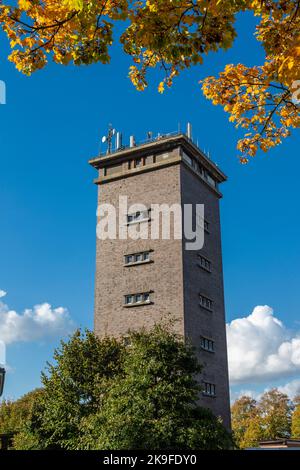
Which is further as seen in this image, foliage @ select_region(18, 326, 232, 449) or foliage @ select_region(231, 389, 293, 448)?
foliage @ select_region(231, 389, 293, 448)

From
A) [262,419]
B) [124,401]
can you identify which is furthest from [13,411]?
[124,401]

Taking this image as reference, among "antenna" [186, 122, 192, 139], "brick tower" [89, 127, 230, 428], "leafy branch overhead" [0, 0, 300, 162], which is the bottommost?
"leafy branch overhead" [0, 0, 300, 162]

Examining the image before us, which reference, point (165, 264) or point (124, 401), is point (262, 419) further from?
point (124, 401)

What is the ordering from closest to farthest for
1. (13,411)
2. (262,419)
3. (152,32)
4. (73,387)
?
(152,32) < (73,387) < (13,411) < (262,419)

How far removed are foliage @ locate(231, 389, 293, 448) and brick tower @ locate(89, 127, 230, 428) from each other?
2196 centimetres

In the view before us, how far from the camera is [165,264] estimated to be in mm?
42312

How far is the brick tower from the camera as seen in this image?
137ft

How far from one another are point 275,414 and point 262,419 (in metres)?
3.39

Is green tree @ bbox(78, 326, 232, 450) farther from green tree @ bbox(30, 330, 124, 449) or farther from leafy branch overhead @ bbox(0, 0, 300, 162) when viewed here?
leafy branch overhead @ bbox(0, 0, 300, 162)

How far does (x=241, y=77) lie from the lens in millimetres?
10188

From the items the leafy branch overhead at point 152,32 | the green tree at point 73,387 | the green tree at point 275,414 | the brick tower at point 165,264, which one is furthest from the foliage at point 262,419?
the leafy branch overhead at point 152,32

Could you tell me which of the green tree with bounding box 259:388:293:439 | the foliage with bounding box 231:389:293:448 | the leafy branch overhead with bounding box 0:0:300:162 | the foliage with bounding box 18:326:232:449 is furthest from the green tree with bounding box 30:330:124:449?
the green tree with bounding box 259:388:293:439

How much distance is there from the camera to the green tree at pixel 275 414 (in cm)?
7194

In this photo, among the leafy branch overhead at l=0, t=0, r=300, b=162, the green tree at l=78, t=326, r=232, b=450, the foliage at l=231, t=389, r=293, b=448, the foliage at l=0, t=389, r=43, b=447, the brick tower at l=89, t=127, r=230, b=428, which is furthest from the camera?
the foliage at l=231, t=389, r=293, b=448
